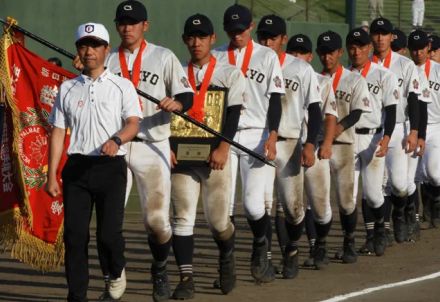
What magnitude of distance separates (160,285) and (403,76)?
229 inches

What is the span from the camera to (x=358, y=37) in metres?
14.9

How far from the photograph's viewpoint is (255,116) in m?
12.6

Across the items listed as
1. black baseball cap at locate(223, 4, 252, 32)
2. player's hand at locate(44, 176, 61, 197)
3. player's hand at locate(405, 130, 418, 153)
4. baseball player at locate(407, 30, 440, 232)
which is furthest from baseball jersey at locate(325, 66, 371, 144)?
player's hand at locate(44, 176, 61, 197)

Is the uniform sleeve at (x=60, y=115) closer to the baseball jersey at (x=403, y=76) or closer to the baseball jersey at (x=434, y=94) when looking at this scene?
the baseball jersey at (x=403, y=76)

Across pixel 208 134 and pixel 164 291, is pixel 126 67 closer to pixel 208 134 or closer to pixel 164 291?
pixel 208 134

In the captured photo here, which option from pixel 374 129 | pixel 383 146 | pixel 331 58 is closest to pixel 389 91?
pixel 374 129

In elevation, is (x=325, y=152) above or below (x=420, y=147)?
above

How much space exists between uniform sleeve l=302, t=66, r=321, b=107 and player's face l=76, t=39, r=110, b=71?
3.27 metres

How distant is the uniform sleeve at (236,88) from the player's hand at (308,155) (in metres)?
1.48

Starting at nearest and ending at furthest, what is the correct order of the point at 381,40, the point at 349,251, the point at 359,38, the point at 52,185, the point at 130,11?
the point at 52,185
the point at 130,11
the point at 349,251
the point at 359,38
the point at 381,40

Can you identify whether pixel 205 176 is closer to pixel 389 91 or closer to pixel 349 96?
pixel 349 96

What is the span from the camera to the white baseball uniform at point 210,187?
11641 mm

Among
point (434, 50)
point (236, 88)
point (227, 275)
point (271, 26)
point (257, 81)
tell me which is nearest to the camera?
point (236, 88)

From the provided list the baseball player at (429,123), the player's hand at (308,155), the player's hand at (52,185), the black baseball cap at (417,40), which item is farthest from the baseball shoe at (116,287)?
the black baseball cap at (417,40)
